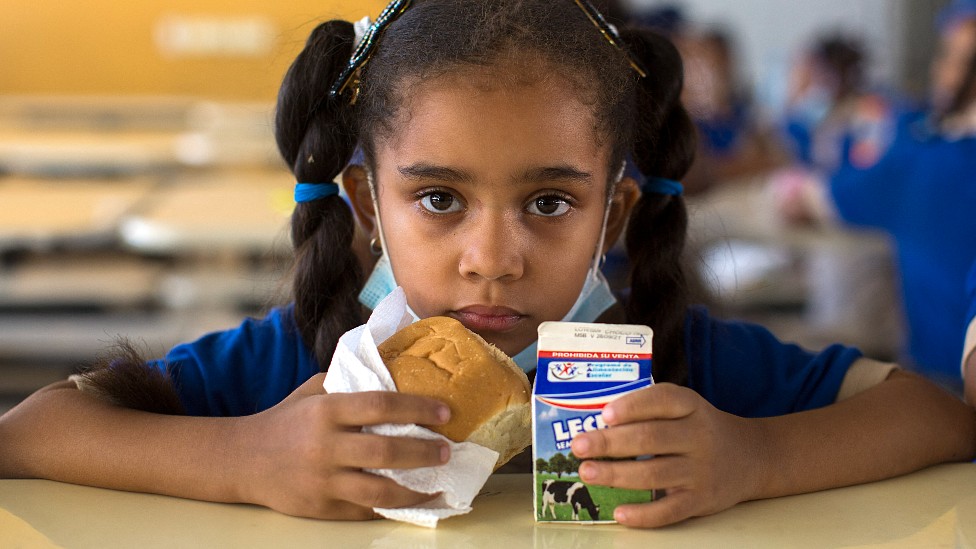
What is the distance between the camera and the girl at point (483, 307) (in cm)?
95

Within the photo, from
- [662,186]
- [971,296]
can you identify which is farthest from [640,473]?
[971,296]

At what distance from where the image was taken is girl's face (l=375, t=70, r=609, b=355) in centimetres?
114

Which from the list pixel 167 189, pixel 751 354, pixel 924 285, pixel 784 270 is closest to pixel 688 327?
pixel 751 354

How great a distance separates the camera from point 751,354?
1366 millimetres

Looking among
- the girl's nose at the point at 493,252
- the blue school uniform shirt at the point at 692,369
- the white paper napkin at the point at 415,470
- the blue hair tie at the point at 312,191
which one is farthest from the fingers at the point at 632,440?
the blue hair tie at the point at 312,191

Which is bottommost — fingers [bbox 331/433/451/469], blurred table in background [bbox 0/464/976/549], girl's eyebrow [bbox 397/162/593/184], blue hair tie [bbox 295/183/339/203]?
blurred table in background [bbox 0/464/976/549]

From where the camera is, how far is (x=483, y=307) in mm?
1173

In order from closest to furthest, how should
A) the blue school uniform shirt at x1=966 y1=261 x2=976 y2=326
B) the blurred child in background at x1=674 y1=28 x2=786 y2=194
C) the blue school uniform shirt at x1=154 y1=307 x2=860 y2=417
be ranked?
the blue school uniform shirt at x1=154 y1=307 x2=860 y2=417 < the blue school uniform shirt at x1=966 y1=261 x2=976 y2=326 < the blurred child in background at x1=674 y1=28 x2=786 y2=194

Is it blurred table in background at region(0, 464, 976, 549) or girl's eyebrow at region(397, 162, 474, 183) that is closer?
blurred table in background at region(0, 464, 976, 549)

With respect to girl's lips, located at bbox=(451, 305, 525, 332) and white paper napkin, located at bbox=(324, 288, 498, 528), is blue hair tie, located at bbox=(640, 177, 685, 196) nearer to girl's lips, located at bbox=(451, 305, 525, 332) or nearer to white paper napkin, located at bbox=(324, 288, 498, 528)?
girl's lips, located at bbox=(451, 305, 525, 332)

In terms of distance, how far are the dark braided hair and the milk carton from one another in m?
0.38

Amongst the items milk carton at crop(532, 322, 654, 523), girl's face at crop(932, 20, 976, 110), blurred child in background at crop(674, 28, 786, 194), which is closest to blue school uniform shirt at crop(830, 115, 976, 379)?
girl's face at crop(932, 20, 976, 110)

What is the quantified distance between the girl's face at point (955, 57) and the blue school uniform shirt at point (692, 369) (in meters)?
2.82

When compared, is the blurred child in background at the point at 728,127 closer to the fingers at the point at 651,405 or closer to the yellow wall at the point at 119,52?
the yellow wall at the point at 119,52
